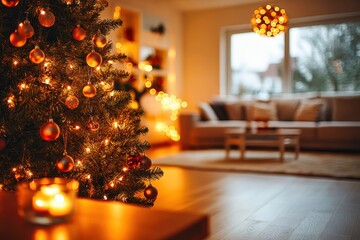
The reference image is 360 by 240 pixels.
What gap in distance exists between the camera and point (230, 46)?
7516mm

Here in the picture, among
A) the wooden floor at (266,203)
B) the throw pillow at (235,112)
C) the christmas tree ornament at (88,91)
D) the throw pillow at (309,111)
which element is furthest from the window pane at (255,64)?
the christmas tree ornament at (88,91)

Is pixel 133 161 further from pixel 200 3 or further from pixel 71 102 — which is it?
pixel 200 3

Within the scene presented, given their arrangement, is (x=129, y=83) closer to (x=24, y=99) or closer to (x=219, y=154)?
(x=219, y=154)

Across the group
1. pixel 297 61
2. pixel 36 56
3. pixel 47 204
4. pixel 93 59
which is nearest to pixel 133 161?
pixel 93 59

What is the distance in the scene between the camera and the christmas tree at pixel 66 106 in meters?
1.49

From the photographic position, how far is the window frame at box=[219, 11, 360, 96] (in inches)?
258

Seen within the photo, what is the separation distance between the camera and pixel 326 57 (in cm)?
675

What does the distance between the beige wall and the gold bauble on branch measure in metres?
4.27

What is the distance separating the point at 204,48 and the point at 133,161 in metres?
6.08

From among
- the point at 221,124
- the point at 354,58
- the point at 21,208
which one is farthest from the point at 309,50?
the point at 21,208

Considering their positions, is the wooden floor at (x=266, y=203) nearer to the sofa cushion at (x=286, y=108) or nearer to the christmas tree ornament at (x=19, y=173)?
the christmas tree ornament at (x=19, y=173)

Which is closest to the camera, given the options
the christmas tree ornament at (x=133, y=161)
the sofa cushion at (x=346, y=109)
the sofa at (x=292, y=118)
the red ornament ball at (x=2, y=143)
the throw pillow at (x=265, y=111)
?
the red ornament ball at (x=2, y=143)

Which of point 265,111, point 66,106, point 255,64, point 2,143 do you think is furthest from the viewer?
point 255,64

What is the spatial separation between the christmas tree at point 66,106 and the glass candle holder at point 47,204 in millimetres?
535
